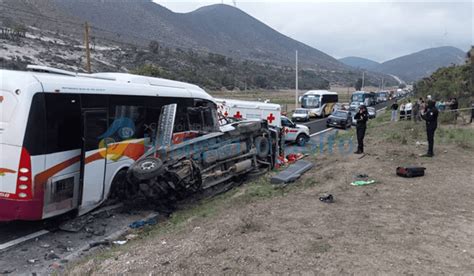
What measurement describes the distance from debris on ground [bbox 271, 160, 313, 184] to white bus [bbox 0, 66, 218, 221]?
356 cm

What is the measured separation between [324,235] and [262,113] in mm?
15648

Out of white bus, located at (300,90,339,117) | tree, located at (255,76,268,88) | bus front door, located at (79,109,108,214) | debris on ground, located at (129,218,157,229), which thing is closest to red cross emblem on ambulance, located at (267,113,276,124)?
debris on ground, located at (129,218,157,229)

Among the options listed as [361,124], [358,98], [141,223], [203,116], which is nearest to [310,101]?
[358,98]

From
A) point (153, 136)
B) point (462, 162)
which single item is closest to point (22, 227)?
point (153, 136)

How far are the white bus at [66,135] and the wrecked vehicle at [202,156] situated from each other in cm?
Result: 54

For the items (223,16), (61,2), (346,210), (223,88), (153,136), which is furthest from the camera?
(223,16)

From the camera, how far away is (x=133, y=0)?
121188 mm

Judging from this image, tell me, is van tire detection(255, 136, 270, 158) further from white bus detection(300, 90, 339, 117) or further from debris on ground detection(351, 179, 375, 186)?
white bus detection(300, 90, 339, 117)

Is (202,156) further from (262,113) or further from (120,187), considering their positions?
(262,113)

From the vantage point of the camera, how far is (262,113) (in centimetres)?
2170

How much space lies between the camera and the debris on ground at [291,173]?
10977 mm

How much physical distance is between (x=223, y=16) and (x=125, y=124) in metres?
180

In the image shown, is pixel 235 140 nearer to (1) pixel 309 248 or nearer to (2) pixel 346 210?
(2) pixel 346 210

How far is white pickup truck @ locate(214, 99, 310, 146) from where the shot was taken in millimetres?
21078
